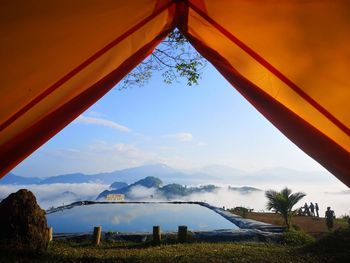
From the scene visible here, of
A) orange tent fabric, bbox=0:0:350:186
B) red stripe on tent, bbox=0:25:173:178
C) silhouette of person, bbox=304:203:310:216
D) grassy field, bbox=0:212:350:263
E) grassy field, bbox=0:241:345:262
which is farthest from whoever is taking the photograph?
silhouette of person, bbox=304:203:310:216

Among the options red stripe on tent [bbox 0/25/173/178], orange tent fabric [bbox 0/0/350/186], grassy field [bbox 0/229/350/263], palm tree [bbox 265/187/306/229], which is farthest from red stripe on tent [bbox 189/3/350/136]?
palm tree [bbox 265/187/306/229]

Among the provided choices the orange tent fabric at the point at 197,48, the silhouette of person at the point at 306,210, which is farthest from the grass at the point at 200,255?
the silhouette of person at the point at 306,210

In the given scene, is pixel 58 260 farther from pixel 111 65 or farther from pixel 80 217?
pixel 80 217

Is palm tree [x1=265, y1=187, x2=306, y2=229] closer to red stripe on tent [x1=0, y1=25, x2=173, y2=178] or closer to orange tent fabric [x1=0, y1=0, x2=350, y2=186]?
orange tent fabric [x1=0, y1=0, x2=350, y2=186]

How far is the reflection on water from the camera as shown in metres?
19.0

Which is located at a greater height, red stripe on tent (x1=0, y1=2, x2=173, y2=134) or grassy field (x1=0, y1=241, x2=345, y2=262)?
red stripe on tent (x1=0, y1=2, x2=173, y2=134)

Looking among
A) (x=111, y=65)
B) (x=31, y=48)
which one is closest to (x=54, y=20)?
(x=31, y=48)

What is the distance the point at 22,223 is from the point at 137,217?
1729cm

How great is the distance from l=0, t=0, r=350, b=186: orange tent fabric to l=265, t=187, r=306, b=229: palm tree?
43.6 ft

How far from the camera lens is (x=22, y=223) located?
8.23m

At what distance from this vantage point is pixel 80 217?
2050cm

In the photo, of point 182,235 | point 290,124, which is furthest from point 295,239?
point 290,124

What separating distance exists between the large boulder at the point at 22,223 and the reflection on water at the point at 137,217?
9.41 m

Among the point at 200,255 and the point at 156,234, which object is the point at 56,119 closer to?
the point at 200,255
